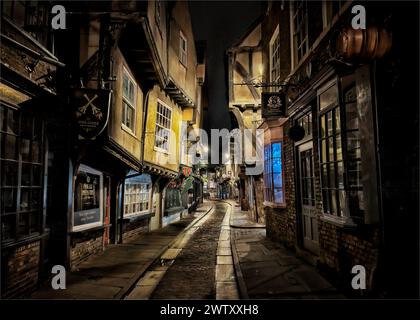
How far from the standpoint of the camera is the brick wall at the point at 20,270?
4.58 m

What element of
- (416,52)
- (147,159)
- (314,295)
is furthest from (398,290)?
(147,159)

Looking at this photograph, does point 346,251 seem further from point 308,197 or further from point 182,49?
point 182,49

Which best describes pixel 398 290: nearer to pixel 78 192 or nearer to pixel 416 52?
pixel 416 52

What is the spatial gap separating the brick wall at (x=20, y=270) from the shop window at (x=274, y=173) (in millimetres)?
7329

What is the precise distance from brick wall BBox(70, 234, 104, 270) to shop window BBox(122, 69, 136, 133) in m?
3.91

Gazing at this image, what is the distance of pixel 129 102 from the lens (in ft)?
30.3

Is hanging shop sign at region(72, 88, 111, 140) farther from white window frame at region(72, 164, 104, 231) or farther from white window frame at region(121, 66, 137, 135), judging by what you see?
white window frame at region(121, 66, 137, 135)

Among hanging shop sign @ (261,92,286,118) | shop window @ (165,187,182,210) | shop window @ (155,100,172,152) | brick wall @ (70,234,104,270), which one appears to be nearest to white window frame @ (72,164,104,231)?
brick wall @ (70,234,104,270)

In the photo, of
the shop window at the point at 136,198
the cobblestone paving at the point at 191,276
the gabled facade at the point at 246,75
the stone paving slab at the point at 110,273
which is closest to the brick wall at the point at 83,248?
the stone paving slab at the point at 110,273

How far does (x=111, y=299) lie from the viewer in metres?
4.75

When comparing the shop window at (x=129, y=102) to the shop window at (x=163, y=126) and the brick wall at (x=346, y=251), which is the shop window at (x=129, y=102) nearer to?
the shop window at (x=163, y=126)

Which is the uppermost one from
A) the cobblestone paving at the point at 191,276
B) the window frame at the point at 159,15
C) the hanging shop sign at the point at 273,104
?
the window frame at the point at 159,15

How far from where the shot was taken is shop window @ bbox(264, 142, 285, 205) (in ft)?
30.1

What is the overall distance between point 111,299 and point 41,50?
5519mm
